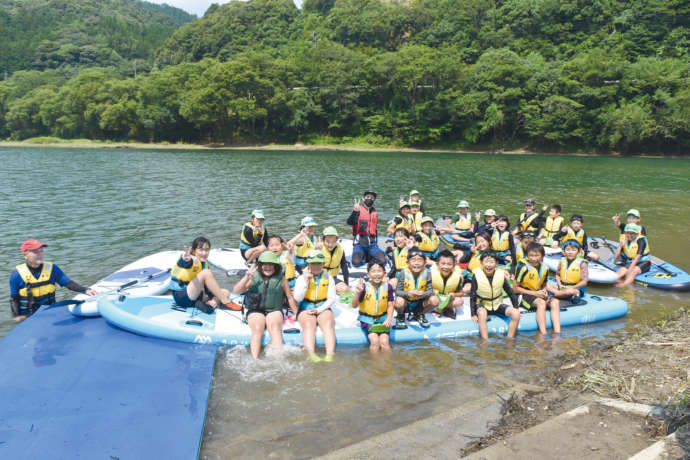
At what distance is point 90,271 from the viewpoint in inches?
340

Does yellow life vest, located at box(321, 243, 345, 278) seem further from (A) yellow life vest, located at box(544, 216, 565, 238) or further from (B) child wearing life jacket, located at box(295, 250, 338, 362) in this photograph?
(A) yellow life vest, located at box(544, 216, 565, 238)

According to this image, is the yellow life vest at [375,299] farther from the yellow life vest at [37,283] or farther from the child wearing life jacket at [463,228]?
the child wearing life jacket at [463,228]

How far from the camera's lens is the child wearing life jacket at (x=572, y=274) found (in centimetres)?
655

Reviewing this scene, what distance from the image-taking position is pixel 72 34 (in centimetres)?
11075

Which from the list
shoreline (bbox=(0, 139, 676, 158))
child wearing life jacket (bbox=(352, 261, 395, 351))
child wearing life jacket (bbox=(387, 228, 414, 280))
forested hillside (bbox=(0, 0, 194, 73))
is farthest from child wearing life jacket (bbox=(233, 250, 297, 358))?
forested hillside (bbox=(0, 0, 194, 73))

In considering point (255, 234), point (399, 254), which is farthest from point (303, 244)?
point (399, 254)

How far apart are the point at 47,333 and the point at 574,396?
598 cm

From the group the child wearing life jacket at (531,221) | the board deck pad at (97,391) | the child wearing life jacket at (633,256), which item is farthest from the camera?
the child wearing life jacket at (531,221)

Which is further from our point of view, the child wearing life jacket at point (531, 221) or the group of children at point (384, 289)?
the child wearing life jacket at point (531, 221)

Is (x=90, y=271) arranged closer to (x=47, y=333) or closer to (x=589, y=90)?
(x=47, y=333)

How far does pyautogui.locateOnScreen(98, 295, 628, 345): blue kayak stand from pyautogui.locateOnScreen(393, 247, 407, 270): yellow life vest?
0.97 meters

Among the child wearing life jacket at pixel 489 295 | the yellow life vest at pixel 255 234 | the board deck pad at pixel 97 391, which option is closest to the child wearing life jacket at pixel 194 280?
the board deck pad at pixel 97 391

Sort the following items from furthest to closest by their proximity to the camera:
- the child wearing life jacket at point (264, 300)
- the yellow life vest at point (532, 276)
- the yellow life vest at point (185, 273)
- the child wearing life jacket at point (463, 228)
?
the child wearing life jacket at point (463, 228), the yellow life vest at point (532, 276), the yellow life vest at point (185, 273), the child wearing life jacket at point (264, 300)

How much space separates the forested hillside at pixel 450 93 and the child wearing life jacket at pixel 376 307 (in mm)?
40247
